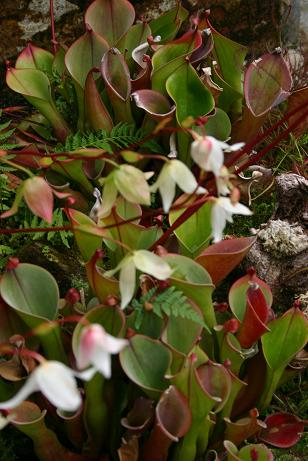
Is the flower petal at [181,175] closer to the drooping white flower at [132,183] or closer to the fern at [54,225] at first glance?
the drooping white flower at [132,183]

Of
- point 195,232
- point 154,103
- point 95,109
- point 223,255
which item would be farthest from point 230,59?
point 223,255

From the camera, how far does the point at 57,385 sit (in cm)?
88

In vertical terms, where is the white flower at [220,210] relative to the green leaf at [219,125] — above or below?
above

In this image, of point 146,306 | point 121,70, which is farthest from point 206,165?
point 121,70

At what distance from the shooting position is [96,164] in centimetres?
197

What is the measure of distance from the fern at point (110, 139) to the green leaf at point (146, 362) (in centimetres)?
70

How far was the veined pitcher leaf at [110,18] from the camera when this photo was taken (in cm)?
214

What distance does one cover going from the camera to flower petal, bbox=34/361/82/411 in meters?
0.87

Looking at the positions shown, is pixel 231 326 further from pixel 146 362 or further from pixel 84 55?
pixel 84 55

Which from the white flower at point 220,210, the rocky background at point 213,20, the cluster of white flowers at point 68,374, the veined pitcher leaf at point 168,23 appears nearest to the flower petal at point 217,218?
the white flower at point 220,210

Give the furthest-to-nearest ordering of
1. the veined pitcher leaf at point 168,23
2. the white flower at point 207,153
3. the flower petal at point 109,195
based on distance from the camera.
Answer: the veined pitcher leaf at point 168,23
the flower petal at point 109,195
the white flower at point 207,153

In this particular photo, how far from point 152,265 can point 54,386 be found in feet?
1.10

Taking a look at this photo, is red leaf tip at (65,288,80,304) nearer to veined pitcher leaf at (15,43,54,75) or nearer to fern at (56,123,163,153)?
fern at (56,123,163,153)

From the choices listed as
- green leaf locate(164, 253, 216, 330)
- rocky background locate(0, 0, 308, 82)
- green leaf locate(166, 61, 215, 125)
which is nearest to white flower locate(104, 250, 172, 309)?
green leaf locate(164, 253, 216, 330)
